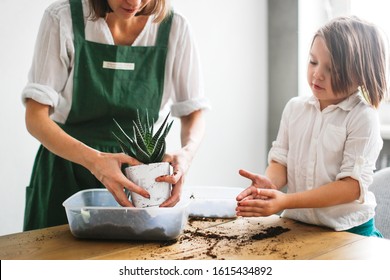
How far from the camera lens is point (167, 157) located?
1.31 m

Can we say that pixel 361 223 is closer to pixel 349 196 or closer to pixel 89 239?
pixel 349 196

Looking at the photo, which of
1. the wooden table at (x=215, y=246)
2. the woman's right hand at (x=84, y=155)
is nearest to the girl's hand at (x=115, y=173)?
the woman's right hand at (x=84, y=155)

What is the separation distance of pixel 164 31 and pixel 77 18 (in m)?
0.26

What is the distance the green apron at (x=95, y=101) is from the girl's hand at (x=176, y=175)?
0.92ft

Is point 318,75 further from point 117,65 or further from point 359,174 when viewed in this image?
point 117,65

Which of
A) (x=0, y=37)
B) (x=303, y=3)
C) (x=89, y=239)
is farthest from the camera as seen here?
(x=303, y=3)

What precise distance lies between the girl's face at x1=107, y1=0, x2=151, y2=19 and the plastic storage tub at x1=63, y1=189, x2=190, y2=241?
0.55 metres

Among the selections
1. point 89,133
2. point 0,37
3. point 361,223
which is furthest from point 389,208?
point 0,37

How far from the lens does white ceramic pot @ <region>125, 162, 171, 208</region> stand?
3.88ft

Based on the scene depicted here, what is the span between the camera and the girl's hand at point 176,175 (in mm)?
1206

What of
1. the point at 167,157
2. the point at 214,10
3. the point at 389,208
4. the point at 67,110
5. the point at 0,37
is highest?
the point at 214,10

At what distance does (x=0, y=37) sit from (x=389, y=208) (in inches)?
61.3

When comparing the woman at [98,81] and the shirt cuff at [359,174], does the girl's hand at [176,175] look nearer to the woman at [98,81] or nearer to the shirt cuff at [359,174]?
the woman at [98,81]

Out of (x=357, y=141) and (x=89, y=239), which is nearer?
(x=89, y=239)
